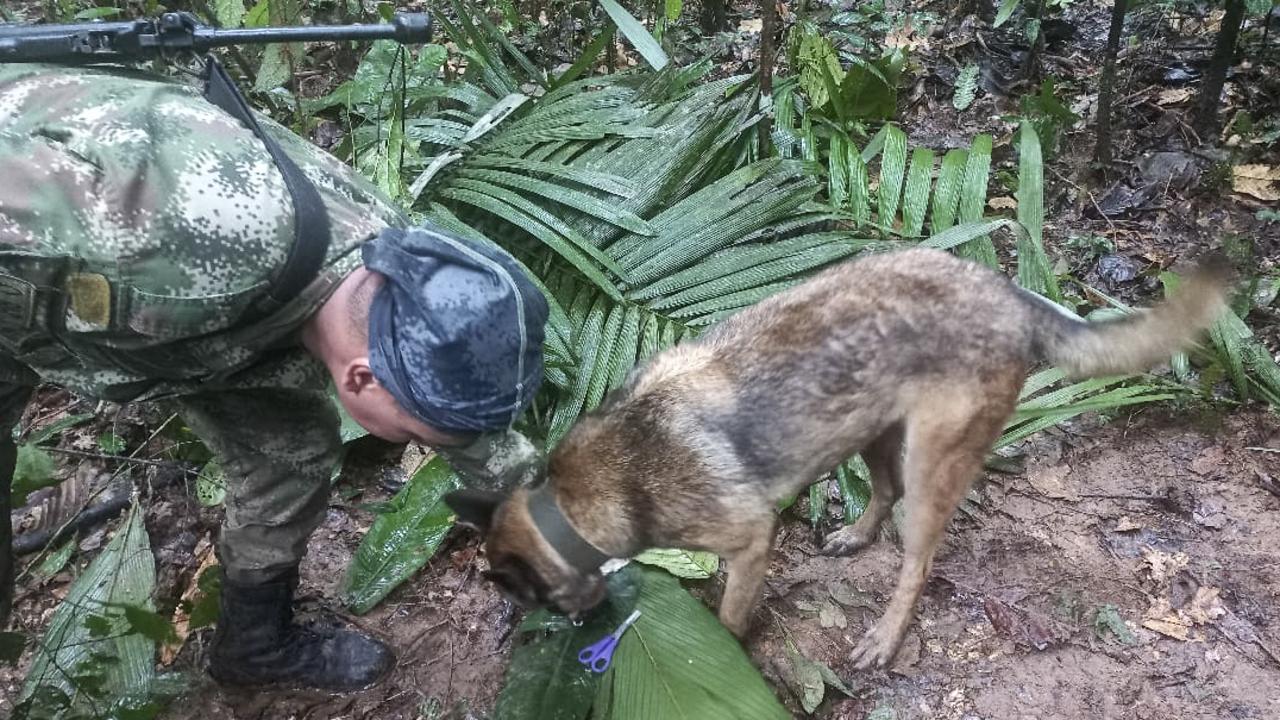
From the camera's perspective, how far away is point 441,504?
11.6 ft

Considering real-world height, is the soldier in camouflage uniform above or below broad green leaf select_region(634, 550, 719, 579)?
above

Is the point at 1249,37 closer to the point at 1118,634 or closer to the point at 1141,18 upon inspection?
the point at 1141,18

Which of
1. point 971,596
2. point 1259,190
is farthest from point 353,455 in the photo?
point 1259,190

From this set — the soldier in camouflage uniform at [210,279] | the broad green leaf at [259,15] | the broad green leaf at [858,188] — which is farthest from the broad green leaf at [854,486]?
the broad green leaf at [259,15]

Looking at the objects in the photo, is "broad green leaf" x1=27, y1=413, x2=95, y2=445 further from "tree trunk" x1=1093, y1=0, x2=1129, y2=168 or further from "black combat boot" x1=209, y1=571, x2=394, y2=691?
"tree trunk" x1=1093, y1=0, x2=1129, y2=168

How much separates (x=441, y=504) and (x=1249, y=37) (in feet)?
19.8

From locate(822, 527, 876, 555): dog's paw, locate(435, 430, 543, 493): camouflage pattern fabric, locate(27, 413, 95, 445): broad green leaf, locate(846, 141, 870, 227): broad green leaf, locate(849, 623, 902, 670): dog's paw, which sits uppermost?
locate(846, 141, 870, 227): broad green leaf

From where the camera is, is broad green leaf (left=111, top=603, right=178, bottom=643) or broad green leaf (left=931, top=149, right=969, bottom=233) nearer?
broad green leaf (left=111, top=603, right=178, bottom=643)

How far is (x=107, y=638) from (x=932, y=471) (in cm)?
286

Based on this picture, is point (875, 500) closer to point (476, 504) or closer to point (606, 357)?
point (606, 357)

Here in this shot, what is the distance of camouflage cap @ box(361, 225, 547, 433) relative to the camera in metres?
1.97

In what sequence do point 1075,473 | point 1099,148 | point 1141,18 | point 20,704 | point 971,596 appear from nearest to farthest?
point 20,704
point 971,596
point 1075,473
point 1099,148
point 1141,18

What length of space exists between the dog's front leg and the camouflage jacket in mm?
1532

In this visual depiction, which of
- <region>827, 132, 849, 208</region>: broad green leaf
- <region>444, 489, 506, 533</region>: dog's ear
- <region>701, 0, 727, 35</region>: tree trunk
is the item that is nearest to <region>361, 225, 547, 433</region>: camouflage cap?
<region>444, 489, 506, 533</region>: dog's ear
